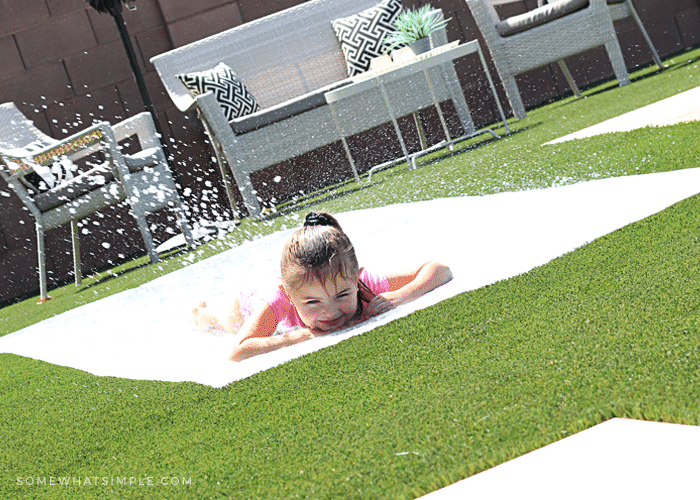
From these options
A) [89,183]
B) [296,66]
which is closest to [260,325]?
[89,183]

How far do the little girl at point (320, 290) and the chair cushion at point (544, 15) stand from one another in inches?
155

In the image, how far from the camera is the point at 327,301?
6.17 feet

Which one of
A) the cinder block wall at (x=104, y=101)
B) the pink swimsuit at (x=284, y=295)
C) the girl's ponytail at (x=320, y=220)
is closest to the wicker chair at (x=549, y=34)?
the cinder block wall at (x=104, y=101)

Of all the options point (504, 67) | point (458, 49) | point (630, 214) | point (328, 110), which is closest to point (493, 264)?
point (630, 214)

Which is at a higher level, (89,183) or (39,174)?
(39,174)

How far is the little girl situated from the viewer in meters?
1.83

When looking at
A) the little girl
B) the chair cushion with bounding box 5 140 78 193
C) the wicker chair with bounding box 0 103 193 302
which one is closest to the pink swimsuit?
the little girl

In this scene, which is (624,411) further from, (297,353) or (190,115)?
(190,115)

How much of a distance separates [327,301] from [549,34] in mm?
4289

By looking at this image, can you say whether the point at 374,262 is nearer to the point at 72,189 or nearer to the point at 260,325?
the point at 260,325

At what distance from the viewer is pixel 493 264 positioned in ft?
6.32

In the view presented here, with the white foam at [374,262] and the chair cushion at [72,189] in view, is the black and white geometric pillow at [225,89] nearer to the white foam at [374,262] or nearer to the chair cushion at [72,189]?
the chair cushion at [72,189]

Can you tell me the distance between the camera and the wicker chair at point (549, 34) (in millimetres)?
5434

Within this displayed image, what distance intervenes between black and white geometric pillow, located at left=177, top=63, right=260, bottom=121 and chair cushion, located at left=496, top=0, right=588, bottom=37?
203 centimetres
